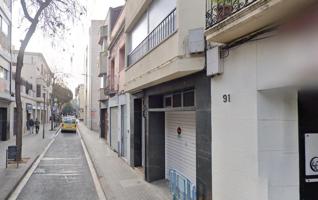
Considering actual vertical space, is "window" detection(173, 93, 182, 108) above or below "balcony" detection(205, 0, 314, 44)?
below

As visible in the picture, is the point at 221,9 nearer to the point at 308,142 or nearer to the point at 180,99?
the point at 308,142

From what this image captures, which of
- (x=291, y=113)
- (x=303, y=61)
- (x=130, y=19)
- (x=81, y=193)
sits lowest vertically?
(x=81, y=193)

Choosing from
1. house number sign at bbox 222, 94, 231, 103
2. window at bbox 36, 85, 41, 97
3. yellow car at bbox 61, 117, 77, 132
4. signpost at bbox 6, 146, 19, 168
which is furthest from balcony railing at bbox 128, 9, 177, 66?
window at bbox 36, 85, 41, 97

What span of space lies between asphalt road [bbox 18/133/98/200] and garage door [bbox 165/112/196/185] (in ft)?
8.17

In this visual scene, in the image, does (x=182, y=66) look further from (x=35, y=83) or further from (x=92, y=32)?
(x=35, y=83)

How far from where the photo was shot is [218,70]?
6879 millimetres

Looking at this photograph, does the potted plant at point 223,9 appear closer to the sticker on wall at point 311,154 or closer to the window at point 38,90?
the sticker on wall at point 311,154

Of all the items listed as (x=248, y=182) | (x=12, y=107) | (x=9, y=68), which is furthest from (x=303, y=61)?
(x=12, y=107)

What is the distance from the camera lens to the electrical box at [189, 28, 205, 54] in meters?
7.42

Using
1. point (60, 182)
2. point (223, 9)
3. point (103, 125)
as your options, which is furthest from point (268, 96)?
point (103, 125)

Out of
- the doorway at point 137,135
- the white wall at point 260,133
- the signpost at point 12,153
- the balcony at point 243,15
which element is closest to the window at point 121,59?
the doorway at point 137,135

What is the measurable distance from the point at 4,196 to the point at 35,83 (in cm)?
4699

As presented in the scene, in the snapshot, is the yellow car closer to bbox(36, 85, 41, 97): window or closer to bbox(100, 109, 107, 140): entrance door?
bbox(100, 109, 107, 140): entrance door

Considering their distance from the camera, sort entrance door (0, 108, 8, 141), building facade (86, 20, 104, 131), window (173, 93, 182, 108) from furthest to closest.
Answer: building facade (86, 20, 104, 131) < entrance door (0, 108, 8, 141) < window (173, 93, 182, 108)
